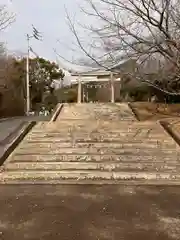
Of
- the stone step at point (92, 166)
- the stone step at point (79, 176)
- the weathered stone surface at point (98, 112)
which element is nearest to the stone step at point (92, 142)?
the stone step at point (92, 166)

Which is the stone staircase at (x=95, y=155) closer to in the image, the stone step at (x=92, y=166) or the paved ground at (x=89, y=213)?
the stone step at (x=92, y=166)

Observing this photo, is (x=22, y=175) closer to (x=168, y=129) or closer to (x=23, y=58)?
(x=168, y=129)

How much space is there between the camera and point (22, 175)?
20.3 feet

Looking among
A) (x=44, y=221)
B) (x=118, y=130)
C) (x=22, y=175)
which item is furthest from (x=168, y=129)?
(x=44, y=221)

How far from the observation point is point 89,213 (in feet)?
14.3

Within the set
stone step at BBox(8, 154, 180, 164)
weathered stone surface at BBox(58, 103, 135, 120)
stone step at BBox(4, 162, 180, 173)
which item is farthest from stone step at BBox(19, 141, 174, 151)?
weathered stone surface at BBox(58, 103, 135, 120)

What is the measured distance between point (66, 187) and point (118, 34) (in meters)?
5.38

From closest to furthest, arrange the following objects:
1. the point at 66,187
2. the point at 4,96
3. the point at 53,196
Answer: the point at 53,196 → the point at 66,187 → the point at 4,96

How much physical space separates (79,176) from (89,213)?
1.76 metres

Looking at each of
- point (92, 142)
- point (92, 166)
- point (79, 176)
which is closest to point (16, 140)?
point (92, 142)

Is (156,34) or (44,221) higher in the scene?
(156,34)

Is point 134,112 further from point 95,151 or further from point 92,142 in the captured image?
point 95,151

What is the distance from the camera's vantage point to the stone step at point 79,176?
5.98 metres

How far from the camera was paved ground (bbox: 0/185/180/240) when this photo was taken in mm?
3744
